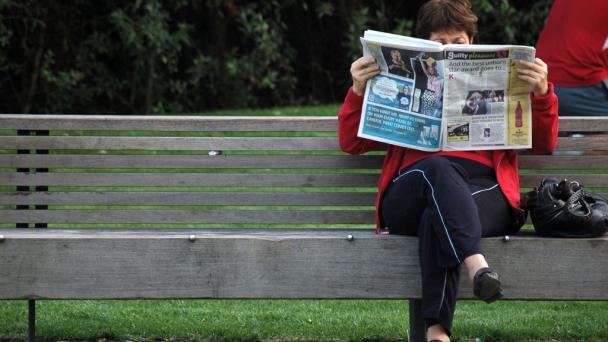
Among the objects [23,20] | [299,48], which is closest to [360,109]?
[23,20]

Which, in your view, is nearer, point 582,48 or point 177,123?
point 177,123

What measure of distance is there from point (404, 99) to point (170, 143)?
3.46 feet

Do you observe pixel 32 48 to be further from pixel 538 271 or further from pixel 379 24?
pixel 538 271

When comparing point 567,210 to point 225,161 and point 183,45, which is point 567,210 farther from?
point 183,45

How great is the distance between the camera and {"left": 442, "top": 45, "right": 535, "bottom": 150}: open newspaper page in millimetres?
4035

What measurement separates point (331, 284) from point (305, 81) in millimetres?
7645

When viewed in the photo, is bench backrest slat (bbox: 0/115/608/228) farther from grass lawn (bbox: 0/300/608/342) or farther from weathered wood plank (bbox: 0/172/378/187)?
grass lawn (bbox: 0/300/608/342)

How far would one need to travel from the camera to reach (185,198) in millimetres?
4602

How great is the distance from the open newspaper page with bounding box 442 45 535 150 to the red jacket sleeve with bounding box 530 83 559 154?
0.23 feet

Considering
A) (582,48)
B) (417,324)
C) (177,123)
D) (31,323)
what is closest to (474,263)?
(417,324)

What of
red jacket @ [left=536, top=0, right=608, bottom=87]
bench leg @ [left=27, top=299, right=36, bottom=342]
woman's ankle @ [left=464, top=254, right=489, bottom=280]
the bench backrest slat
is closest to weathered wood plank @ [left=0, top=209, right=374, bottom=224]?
the bench backrest slat

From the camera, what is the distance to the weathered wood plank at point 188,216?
457 centimetres

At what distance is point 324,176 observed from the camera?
15.1 ft

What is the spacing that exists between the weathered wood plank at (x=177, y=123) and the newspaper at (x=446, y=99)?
50 centimetres
